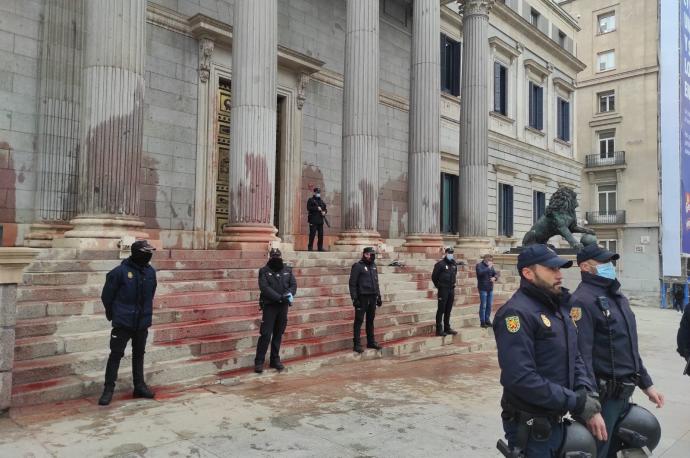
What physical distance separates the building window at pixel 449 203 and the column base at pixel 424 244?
5.81 m

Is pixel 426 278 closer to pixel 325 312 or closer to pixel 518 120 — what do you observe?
pixel 325 312

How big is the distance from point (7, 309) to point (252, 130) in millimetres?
6866

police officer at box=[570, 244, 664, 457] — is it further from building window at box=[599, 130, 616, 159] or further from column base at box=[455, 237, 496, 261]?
building window at box=[599, 130, 616, 159]

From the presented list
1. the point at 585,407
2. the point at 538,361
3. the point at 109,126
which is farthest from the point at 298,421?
the point at 109,126

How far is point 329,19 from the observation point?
17.8 meters

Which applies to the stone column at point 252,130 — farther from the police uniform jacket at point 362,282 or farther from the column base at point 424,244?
the column base at point 424,244

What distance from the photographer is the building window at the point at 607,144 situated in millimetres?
38844

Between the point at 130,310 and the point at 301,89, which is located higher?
the point at 301,89

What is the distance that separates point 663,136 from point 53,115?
92.3 feet

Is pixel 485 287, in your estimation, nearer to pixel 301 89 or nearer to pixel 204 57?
pixel 301 89

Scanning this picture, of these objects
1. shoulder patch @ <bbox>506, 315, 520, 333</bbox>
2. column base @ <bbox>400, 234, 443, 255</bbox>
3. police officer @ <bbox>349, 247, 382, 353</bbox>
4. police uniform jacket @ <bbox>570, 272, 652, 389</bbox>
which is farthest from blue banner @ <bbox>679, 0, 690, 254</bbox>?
shoulder patch @ <bbox>506, 315, 520, 333</bbox>

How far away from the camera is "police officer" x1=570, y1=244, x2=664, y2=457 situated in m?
3.55

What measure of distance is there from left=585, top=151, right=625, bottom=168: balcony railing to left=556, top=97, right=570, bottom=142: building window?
30.4ft

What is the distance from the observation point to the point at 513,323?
9.24 feet
